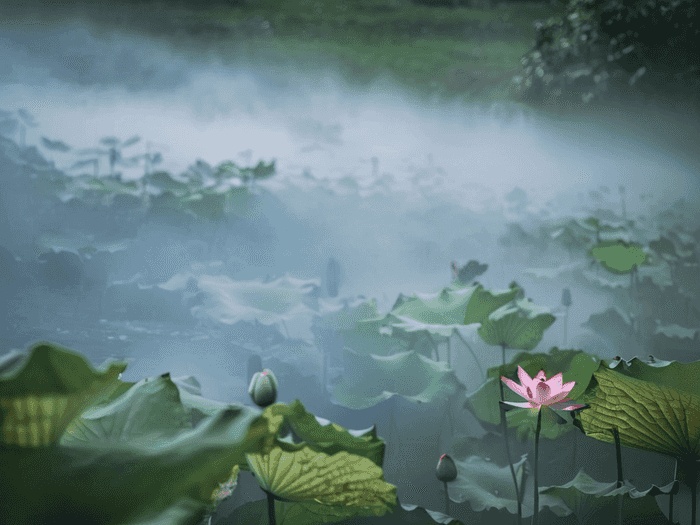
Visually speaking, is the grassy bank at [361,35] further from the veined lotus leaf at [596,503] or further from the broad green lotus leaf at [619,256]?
the veined lotus leaf at [596,503]

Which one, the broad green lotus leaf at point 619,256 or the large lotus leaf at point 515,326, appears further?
the broad green lotus leaf at point 619,256

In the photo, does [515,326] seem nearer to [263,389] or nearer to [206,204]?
[263,389]

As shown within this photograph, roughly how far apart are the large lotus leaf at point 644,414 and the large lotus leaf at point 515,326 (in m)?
0.36

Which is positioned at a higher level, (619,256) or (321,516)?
(619,256)

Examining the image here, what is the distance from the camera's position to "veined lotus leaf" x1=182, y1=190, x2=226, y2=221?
1431 millimetres

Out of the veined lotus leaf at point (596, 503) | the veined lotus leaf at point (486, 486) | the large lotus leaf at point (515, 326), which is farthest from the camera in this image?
the large lotus leaf at point (515, 326)

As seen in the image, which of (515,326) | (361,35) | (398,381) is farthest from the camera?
(361,35)

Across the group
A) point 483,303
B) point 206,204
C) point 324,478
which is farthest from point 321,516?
point 206,204

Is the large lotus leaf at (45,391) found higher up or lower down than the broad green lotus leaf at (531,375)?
higher up

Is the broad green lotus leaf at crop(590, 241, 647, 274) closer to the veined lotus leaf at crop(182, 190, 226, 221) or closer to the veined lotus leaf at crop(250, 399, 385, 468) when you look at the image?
the veined lotus leaf at crop(182, 190, 226, 221)

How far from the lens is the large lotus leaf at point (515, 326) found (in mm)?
825

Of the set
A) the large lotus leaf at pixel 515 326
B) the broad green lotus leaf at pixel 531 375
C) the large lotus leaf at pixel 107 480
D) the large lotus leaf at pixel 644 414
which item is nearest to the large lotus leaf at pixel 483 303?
the large lotus leaf at pixel 515 326

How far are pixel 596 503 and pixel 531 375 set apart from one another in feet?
0.64

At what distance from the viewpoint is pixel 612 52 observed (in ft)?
5.52
